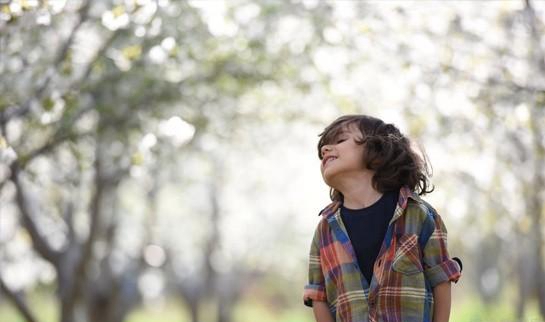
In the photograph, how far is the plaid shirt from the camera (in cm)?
359

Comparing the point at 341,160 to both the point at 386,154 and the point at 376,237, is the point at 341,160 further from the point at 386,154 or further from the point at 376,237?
the point at 376,237

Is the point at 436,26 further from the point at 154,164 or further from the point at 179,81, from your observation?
the point at 154,164

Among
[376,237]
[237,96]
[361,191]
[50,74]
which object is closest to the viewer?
[376,237]

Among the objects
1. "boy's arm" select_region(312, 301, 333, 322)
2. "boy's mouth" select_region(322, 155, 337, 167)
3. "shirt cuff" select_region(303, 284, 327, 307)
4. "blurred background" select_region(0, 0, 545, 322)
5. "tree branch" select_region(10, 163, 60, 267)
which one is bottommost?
"tree branch" select_region(10, 163, 60, 267)

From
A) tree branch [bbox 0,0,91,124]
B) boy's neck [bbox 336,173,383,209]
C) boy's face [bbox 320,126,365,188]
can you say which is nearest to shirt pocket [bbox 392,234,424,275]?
boy's neck [bbox 336,173,383,209]

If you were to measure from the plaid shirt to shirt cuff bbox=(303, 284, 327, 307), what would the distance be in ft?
A: 0.27

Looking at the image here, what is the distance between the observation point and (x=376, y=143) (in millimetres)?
3832

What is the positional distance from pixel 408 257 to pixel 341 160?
0.46 meters

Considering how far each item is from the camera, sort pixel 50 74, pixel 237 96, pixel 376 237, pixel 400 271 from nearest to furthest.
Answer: pixel 400 271
pixel 376 237
pixel 50 74
pixel 237 96

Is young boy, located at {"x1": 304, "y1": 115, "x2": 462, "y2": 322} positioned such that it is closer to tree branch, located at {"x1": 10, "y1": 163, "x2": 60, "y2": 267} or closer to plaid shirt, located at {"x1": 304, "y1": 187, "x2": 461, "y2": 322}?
plaid shirt, located at {"x1": 304, "y1": 187, "x2": 461, "y2": 322}

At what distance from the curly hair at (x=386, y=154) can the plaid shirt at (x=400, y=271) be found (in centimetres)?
7

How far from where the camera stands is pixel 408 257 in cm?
360

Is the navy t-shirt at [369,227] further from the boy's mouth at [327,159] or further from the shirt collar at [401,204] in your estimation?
the boy's mouth at [327,159]

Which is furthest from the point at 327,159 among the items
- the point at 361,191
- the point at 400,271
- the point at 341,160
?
the point at 400,271
